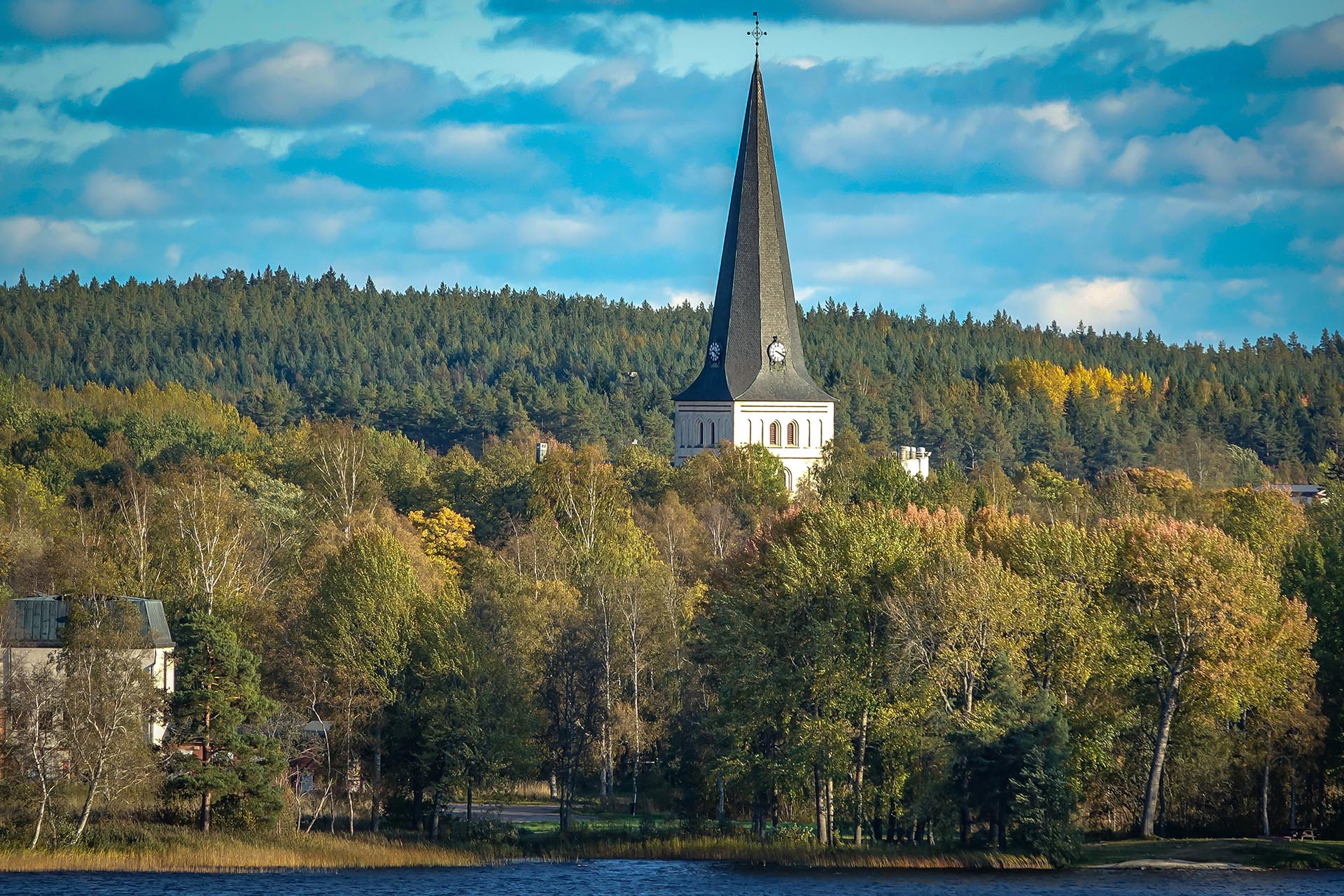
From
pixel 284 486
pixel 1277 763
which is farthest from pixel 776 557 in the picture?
pixel 284 486

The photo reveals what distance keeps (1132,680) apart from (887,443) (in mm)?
98634

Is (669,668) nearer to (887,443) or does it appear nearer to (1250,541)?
(1250,541)

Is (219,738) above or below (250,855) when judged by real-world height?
above

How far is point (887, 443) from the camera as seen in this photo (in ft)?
502

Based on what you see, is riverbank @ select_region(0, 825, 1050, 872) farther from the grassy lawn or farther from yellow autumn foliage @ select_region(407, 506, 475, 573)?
yellow autumn foliage @ select_region(407, 506, 475, 573)

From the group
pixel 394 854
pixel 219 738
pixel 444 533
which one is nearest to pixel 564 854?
pixel 394 854

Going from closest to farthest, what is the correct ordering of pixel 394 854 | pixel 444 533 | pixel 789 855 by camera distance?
pixel 789 855 < pixel 394 854 < pixel 444 533

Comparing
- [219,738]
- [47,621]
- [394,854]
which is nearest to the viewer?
[219,738]

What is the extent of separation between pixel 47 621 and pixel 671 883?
20901 millimetres

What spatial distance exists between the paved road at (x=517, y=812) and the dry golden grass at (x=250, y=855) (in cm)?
359

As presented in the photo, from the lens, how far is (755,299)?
112312 mm

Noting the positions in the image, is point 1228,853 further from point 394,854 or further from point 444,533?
point 444,533

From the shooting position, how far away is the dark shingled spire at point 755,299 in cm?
11006

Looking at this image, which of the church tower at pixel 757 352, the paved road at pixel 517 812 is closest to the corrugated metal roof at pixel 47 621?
the paved road at pixel 517 812
